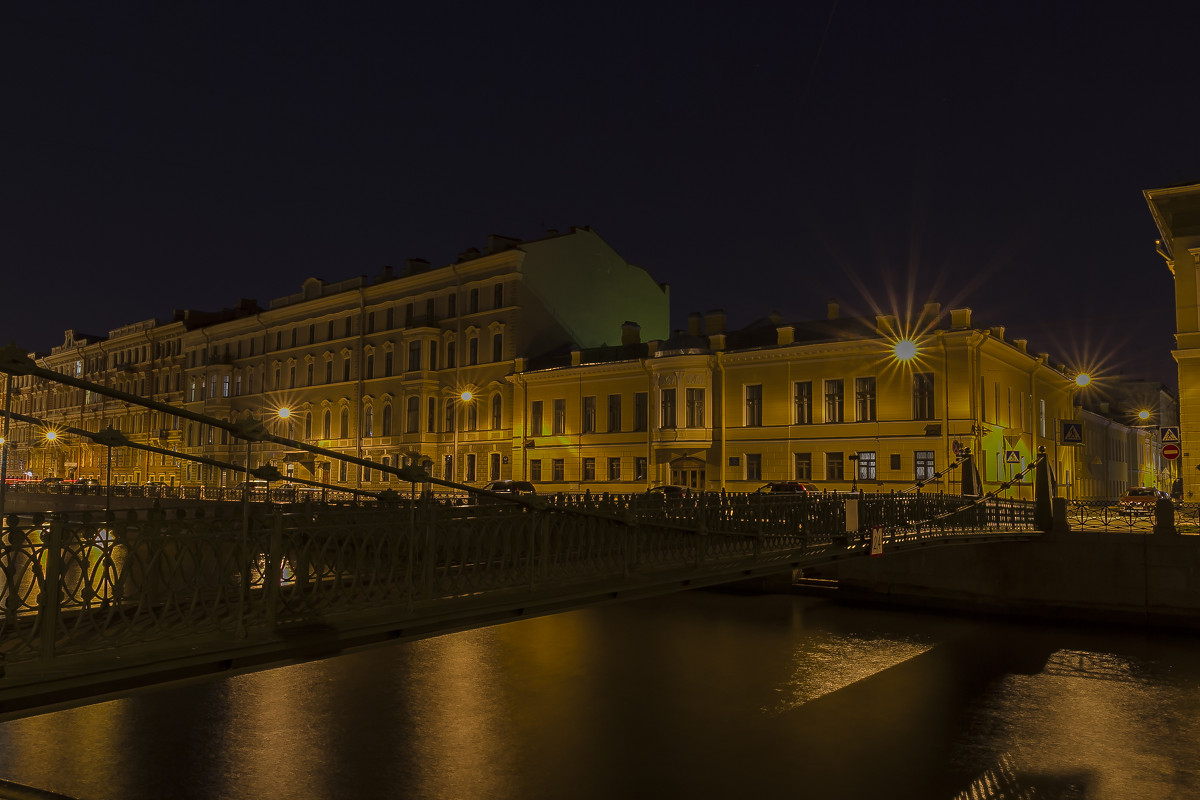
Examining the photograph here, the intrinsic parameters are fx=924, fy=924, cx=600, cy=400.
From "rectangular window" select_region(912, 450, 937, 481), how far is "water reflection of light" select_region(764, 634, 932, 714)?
14146 millimetres

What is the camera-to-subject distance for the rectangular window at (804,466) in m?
34.0

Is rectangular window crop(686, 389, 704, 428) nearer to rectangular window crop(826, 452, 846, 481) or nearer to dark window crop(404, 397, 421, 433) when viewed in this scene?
rectangular window crop(826, 452, 846, 481)

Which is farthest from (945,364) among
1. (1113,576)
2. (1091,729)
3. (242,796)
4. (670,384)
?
(242,796)

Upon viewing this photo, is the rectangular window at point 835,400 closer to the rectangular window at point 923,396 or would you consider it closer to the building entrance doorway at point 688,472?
the rectangular window at point 923,396

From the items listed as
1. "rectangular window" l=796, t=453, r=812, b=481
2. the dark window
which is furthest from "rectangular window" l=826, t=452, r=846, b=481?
the dark window

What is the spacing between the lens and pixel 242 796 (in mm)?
10141

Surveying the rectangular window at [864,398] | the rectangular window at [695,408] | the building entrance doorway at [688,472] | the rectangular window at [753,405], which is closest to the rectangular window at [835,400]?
the rectangular window at [864,398]

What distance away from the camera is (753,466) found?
35.2m

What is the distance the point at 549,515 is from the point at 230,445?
50505 mm

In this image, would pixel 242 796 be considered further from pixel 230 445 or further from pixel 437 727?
pixel 230 445

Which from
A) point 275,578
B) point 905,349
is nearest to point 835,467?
point 905,349

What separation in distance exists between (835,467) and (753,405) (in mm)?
3963

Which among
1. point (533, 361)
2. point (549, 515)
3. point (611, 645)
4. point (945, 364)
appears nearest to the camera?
point (549, 515)

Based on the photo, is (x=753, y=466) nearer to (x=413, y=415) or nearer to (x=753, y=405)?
(x=753, y=405)
